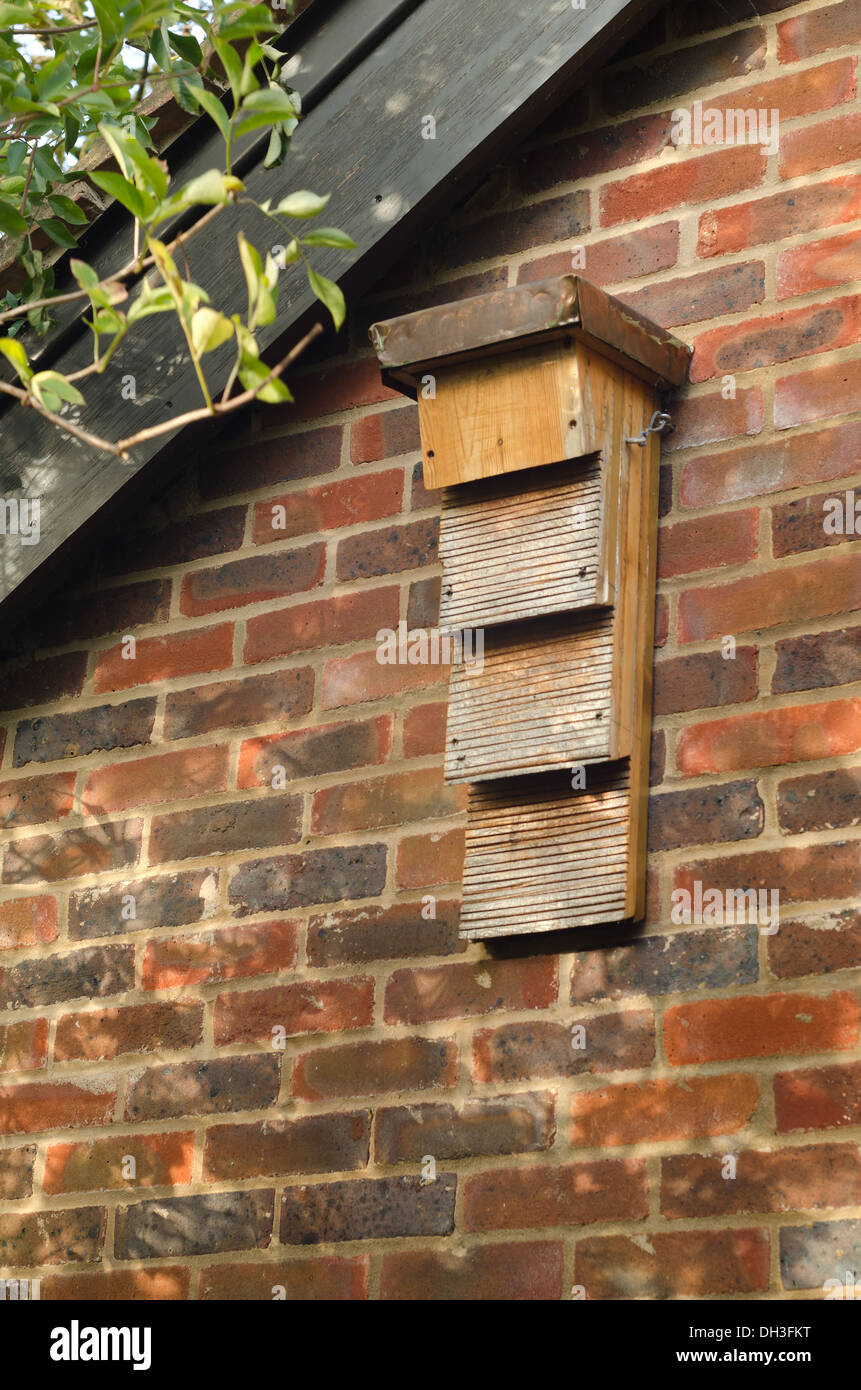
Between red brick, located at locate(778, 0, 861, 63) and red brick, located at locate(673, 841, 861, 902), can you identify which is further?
red brick, located at locate(778, 0, 861, 63)

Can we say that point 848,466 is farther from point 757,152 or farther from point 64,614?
point 64,614

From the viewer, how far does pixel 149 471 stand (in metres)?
2.68

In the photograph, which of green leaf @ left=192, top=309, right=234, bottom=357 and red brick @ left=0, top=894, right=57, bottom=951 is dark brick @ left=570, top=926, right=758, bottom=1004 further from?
green leaf @ left=192, top=309, right=234, bottom=357

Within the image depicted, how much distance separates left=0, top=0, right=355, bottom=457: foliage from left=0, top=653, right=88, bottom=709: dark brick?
16.9 inches

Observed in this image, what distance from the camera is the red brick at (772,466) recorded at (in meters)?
2.29

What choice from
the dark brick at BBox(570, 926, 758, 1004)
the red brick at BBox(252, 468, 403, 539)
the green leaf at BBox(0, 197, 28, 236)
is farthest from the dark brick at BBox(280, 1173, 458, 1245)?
the green leaf at BBox(0, 197, 28, 236)

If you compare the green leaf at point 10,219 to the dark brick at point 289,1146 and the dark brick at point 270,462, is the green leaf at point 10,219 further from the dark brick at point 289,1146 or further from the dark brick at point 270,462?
the dark brick at point 289,1146

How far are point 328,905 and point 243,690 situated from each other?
1.30 feet

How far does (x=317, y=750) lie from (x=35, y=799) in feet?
1.77

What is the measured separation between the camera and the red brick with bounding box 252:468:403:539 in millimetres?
2656
